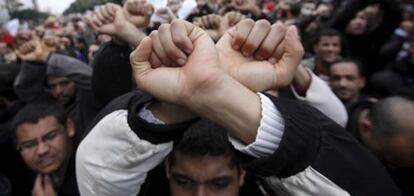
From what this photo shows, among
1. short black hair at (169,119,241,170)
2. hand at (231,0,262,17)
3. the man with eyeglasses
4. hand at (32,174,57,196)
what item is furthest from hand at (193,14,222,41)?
hand at (231,0,262,17)

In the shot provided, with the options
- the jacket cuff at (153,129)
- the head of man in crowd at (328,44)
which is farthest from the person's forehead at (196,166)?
the head of man in crowd at (328,44)

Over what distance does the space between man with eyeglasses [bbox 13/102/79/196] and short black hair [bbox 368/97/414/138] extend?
1332 millimetres

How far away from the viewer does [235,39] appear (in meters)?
1.00

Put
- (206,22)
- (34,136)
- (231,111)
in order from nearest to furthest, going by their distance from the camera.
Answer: (231,111)
(206,22)
(34,136)

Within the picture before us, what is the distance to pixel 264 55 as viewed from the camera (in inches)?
38.6

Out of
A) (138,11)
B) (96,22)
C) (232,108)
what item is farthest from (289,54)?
(96,22)

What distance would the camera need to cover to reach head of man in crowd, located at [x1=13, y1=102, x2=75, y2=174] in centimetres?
223

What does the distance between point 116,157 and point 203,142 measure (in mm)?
422

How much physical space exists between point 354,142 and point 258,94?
254 mm

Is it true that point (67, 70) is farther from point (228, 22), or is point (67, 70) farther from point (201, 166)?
point (201, 166)

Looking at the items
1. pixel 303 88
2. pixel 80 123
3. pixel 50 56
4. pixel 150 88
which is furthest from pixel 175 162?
pixel 50 56

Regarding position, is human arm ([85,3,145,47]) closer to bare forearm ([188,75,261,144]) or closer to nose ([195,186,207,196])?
nose ([195,186,207,196])

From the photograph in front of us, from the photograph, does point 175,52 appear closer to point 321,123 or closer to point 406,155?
point 321,123

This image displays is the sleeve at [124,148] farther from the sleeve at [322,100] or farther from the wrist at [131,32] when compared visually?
the sleeve at [322,100]
